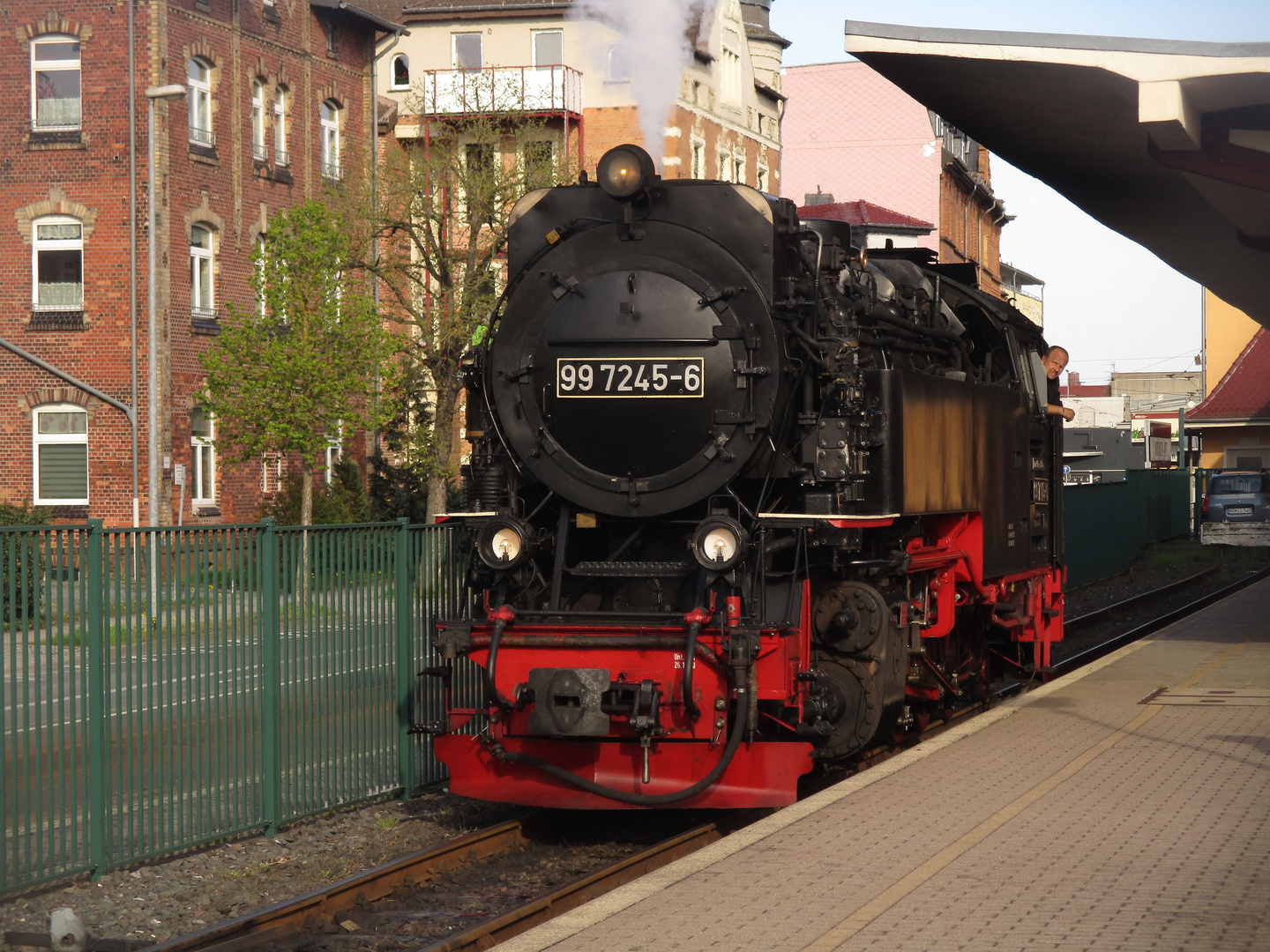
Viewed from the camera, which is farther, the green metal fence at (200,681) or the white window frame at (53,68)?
the white window frame at (53,68)

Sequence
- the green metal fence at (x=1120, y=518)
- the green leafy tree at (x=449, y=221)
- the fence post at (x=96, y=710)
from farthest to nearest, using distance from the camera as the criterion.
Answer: the green metal fence at (x=1120, y=518) < the green leafy tree at (x=449, y=221) < the fence post at (x=96, y=710)

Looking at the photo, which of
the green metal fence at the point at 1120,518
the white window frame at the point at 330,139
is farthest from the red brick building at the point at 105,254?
the green metal fence at the point at 1120,518

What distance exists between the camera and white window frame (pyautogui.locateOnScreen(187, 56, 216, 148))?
82.1 ft

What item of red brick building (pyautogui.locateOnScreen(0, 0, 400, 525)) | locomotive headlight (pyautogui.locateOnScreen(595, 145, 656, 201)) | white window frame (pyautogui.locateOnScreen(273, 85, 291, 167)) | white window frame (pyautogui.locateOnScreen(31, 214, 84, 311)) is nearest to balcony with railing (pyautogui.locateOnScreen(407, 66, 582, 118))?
white window frame (pyautogui.locateOnScreen(273, 85, 291, 167))

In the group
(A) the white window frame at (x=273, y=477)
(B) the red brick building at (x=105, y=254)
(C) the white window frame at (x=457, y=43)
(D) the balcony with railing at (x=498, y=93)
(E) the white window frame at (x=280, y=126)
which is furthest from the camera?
(C) the white window frame at (x=457, y=43)

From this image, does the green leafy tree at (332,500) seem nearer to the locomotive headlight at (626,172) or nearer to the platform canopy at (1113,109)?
the platform canopy at (1113,109)

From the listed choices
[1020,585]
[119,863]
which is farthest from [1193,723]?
[119,863]

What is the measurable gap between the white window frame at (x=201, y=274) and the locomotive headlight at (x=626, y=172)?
58.8ft

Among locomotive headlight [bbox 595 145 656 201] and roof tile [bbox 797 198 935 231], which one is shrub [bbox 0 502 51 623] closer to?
locomotive headlight [bbox 595 145 656 201]

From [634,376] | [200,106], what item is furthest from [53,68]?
[634,376]

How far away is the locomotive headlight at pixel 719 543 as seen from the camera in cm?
771

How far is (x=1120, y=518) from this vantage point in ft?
96.8

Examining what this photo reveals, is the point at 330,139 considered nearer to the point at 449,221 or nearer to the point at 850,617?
the point at 449,221

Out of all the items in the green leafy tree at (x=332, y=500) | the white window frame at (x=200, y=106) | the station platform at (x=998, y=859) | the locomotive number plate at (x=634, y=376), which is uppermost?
the white window frame at (x=200, y=106)
